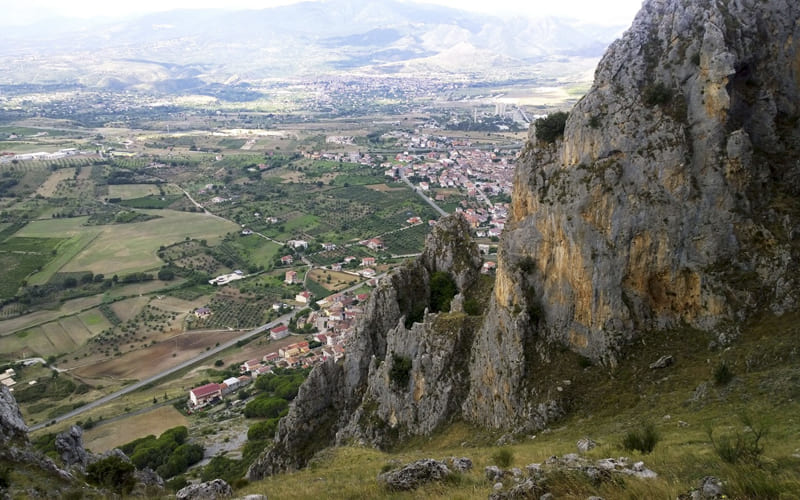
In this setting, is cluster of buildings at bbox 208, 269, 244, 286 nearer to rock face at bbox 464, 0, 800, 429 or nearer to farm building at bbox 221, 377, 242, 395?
farm building at bbox 221, 377, 242, 395

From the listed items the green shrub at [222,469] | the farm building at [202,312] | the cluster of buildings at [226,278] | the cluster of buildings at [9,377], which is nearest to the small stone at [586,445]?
the green shrub at [222,469]

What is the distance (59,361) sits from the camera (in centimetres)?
8175

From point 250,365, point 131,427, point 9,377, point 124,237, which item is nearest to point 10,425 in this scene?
point 131,427

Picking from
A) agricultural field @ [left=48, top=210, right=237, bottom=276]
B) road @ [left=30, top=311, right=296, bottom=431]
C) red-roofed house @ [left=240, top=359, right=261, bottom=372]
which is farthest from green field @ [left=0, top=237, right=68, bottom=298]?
red-roofed house @ [left=240, top=359, right=261, bottom=372]

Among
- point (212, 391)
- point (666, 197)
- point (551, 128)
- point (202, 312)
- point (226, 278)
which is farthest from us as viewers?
point (226, 278)

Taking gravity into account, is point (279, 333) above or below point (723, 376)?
below

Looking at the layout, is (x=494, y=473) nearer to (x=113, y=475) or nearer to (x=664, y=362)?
(x=664, y=362)

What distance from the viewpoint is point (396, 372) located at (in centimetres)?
3472

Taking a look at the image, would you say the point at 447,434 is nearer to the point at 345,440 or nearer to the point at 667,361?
the point at 345,440

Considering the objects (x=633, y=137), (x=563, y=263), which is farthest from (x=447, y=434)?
Answer: (x=633, y=137)

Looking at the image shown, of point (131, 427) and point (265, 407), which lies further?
point (131, 427)

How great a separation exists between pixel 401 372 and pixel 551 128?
Result: 58.8 ft

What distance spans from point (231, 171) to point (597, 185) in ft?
622

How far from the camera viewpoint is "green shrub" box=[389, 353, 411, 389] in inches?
1355
